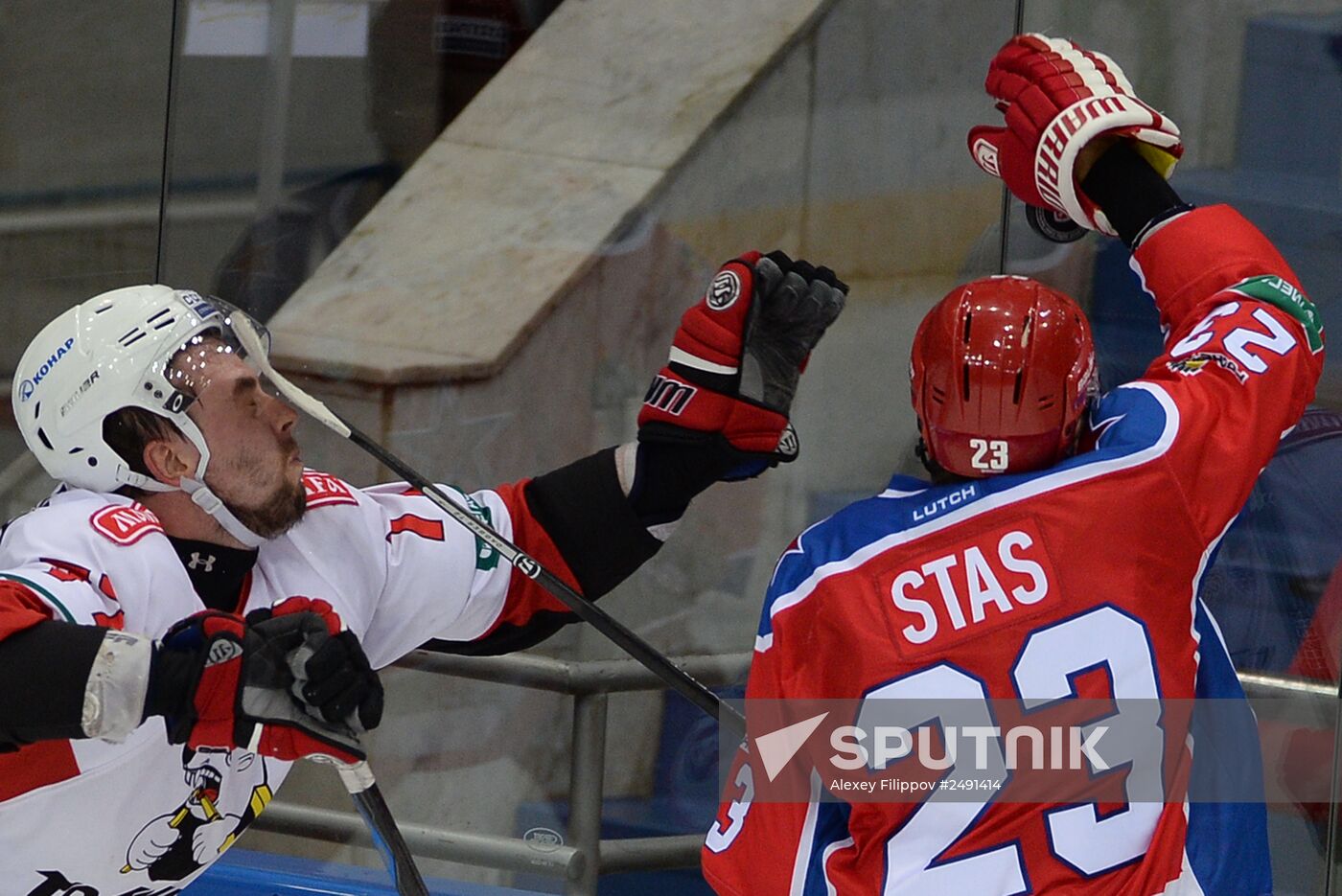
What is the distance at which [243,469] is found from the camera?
2.06m

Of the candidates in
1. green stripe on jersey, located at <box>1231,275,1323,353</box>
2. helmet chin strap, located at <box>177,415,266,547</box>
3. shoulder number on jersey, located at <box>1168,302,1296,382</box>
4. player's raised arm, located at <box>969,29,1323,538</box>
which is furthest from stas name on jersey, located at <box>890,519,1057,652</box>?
helmet chin strap, located at <box>177,415,266,547</box>

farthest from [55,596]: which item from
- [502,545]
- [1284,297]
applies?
[1284,297]

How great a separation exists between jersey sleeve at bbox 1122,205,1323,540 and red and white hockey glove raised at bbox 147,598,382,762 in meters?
0.85

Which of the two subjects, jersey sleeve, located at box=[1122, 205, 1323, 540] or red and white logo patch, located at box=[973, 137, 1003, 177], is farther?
red and white logo patch, located at box=[973, 137, 1003, 177]

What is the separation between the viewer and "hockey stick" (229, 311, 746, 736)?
6.89ft

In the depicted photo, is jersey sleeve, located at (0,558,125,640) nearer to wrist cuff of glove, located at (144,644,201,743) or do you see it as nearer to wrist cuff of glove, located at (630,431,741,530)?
wrist cuff of glove, located at (144,644,201,743)

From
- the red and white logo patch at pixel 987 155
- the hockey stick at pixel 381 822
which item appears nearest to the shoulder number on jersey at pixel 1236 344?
the red and white logo patch at pixel 987 155

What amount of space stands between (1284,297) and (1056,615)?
44 centimetres

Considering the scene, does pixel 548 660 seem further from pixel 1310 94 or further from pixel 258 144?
pixel 1310 94

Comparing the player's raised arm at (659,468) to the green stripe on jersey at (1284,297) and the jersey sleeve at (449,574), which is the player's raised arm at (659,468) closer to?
the jersey sleeve at (449,574)

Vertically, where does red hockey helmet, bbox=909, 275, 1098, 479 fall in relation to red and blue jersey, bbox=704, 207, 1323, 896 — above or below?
above

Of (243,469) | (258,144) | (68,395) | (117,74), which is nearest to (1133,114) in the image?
(243,469)

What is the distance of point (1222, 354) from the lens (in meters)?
1.79

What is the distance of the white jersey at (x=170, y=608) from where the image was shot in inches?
76.3
